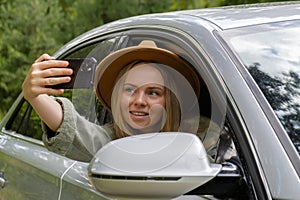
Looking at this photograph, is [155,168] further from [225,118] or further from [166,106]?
[166,106]

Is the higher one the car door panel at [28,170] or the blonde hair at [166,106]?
the blonde hair at [166,106]

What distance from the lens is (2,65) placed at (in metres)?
10.0

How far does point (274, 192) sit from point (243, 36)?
0.64m

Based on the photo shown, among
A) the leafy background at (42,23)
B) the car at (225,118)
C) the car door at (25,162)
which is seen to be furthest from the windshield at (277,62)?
the leafy background at (42,23)

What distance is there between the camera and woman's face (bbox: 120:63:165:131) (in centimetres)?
224

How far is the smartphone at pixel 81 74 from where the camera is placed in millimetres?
2262

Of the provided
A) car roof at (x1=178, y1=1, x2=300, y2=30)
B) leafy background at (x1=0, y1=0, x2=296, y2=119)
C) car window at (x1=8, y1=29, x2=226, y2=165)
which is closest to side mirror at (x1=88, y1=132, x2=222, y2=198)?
car window at (x1=8, y1=29, x2=226, y2=165)

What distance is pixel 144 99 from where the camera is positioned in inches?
87.8

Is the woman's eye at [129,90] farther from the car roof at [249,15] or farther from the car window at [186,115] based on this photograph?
the car roof at [249,15]

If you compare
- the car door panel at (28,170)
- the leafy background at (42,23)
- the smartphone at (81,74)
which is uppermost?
the smartphone at (81,74)

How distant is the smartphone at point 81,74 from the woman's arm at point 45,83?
0.09 feet

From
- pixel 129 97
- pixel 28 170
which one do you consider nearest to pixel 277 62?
pixel 129 97

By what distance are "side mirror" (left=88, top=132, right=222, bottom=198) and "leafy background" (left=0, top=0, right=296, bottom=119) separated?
7.34 metres

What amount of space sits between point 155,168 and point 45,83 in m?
0.58
